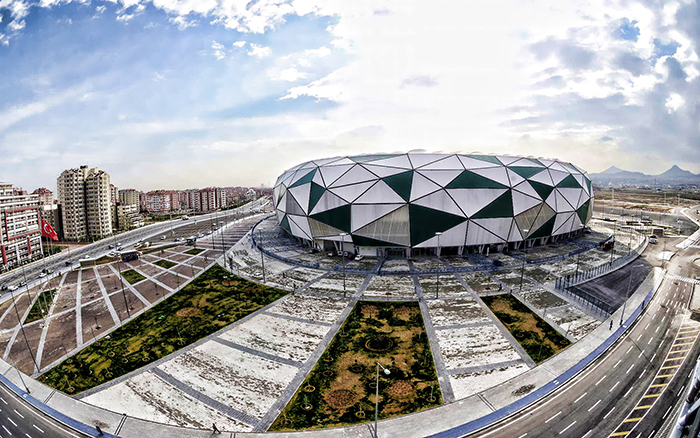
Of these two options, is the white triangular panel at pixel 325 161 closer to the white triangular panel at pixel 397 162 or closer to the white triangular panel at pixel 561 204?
the white triangular panel at pixel 397 162

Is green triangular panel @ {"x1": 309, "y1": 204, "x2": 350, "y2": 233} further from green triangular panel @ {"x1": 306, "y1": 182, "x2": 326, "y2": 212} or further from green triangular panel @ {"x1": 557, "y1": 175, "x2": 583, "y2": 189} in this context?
green triangular panel @ {"x1": 557, "y1": 175, "x2": 583, "y2": 189}

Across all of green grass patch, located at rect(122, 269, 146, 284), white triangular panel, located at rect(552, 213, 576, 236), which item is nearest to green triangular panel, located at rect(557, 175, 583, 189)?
white triangular panel, located at rect(552, 213, 576, 236)

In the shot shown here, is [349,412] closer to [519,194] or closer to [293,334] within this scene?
[293,334]

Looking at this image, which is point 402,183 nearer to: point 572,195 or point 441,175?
point 441,175

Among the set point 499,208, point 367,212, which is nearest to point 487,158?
point 499,208

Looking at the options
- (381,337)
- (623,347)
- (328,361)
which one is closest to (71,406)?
(328,361)
